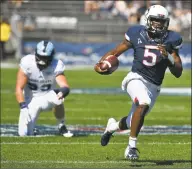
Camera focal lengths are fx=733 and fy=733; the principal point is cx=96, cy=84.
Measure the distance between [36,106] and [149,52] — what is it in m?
2.64

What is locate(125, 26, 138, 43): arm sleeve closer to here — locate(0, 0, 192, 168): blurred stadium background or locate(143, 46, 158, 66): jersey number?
locate(143, 46, 158, 66): jersey number

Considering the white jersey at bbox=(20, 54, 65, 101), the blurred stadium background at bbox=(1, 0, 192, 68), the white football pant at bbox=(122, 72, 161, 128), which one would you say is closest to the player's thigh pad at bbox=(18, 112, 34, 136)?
the white jersey at bbox=(20, 54, 65, 101)

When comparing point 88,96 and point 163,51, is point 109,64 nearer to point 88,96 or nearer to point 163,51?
point 163,51

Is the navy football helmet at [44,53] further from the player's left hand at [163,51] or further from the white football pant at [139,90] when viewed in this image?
the player's left hand at [163,51]

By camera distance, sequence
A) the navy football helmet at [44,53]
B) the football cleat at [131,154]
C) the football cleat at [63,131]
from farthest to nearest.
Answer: the football cleat at [63,131] → the navy football helmet at [44,53] → the football cleat at [131,154]

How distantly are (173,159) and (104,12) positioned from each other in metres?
19.7

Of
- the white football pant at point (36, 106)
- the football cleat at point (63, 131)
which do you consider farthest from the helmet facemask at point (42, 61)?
the football cleat at point (63, 131)

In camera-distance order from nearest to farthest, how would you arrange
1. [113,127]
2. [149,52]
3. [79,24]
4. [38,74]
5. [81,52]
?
[149,52]
[113,127]
[38,74]
[81,52]
[79,24]

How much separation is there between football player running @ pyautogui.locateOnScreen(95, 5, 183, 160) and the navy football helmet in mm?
2110

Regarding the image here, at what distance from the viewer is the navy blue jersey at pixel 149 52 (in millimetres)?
7516

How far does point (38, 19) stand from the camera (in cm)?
2608

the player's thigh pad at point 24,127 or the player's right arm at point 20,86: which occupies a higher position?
the player's right arm at point 20,86

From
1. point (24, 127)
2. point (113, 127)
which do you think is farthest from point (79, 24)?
point (113, 127)

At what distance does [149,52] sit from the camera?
7543 millimetres
